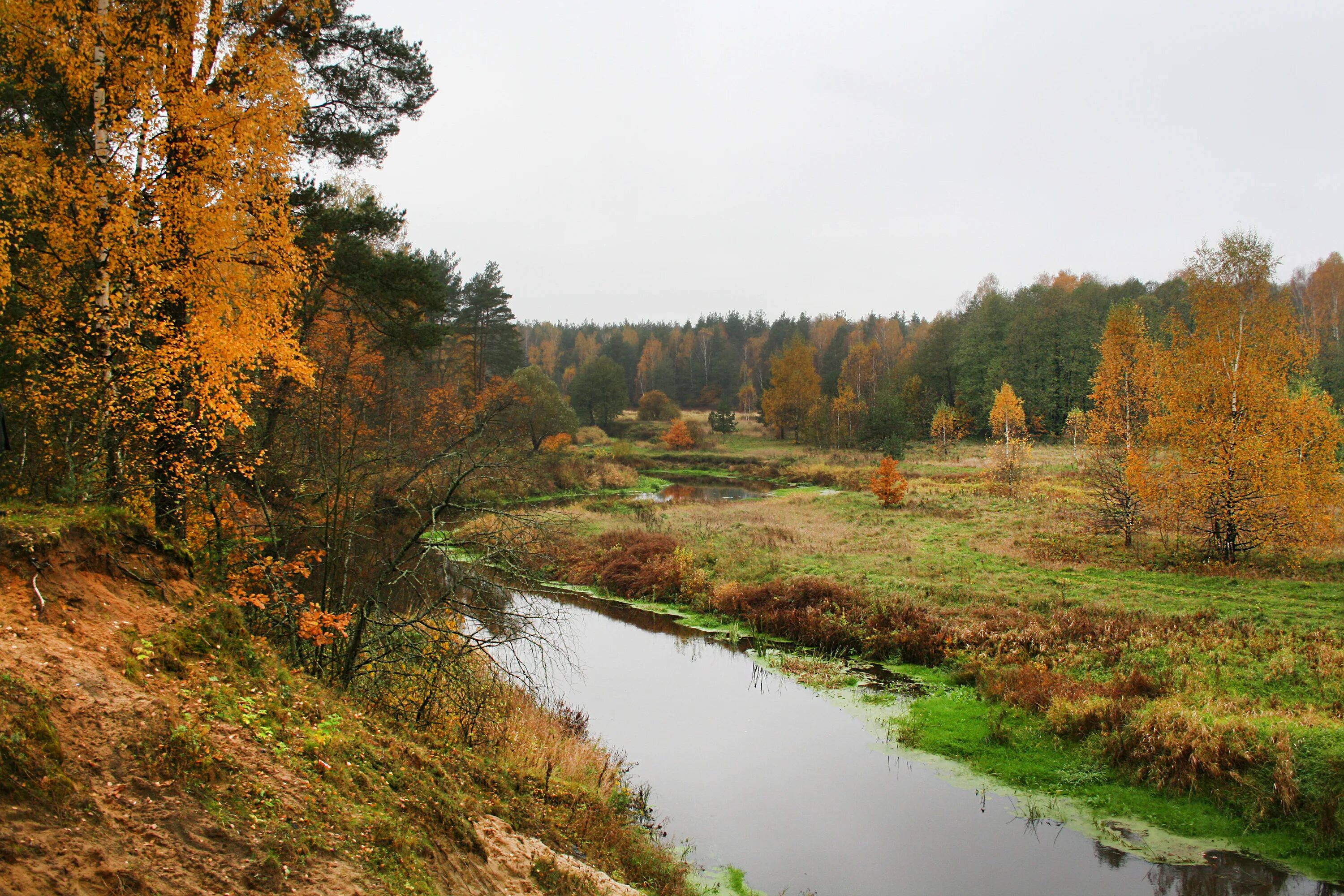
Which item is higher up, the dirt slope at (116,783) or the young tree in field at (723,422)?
the young tree in field at (723,422)

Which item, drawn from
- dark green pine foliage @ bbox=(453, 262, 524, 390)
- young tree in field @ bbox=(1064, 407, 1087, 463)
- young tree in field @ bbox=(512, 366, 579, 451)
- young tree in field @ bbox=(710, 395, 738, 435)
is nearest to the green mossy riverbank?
young tree in field @ bbox=(1064, 407, 1087, 463)

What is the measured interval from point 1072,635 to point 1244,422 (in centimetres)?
857

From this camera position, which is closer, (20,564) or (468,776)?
(20,564)

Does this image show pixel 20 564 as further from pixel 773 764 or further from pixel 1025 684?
pixel 1025 684

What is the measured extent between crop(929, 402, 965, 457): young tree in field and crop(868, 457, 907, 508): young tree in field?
20.3 m

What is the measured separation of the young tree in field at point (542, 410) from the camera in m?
46.2

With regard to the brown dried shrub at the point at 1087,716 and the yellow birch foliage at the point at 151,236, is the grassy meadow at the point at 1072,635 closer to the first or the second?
the brown dried shrub at the point at 1087,716

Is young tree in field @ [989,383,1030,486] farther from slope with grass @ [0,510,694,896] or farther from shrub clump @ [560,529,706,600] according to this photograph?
slope with grass @ [0,510,694,896]

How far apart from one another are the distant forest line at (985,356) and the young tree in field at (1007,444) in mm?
5848

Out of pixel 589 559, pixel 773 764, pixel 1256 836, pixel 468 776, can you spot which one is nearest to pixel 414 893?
pixel 468 776

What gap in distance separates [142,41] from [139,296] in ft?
11.1

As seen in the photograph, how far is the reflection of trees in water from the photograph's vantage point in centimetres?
782

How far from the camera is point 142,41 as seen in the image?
9.23 m

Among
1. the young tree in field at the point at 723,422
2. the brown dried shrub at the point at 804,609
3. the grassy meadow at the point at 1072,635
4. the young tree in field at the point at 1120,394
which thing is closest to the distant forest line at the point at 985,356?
the young tree in field at the point at 1120,394
